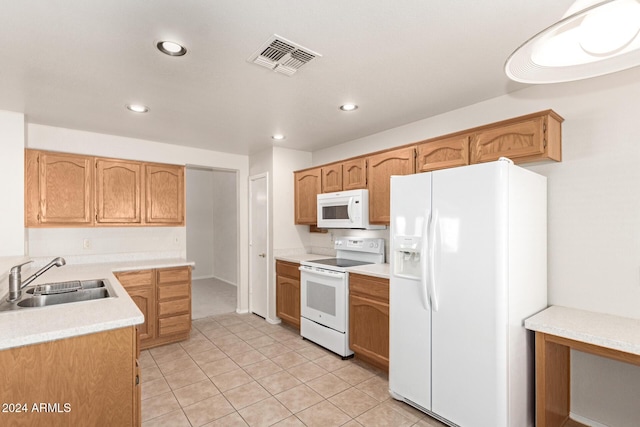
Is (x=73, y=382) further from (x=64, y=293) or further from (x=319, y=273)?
(x=319, y=273)

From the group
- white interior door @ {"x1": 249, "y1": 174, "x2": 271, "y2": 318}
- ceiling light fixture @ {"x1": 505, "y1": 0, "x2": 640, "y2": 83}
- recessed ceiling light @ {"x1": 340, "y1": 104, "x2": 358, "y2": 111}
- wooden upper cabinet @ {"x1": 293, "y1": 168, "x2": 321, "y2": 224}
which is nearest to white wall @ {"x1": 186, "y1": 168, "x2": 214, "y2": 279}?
white interior door @ {"x1": 249, "y1": 174, "x2": 271, "y2": 318}

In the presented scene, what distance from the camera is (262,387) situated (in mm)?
2695

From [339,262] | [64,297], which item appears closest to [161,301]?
[64,297]

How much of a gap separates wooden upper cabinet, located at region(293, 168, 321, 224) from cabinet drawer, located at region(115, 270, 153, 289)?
190 centimetres

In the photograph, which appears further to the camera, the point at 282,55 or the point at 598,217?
the point at 598,217

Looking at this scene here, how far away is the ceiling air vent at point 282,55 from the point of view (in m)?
1.83

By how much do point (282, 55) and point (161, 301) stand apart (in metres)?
2.97

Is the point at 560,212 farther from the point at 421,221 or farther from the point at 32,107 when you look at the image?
the point at 32,107

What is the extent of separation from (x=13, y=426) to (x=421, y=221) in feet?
7.73

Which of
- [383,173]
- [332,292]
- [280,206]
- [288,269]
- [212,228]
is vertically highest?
[383,173]

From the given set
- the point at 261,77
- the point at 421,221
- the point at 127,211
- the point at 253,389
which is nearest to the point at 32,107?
the point at 127,211

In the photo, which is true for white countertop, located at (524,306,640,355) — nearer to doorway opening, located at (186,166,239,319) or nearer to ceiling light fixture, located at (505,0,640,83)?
ceiling light fixture, located at (505,0,640,83)

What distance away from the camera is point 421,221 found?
230 centimetres

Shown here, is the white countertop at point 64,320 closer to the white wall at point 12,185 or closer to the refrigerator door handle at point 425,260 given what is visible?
the white wall at point 12,185
